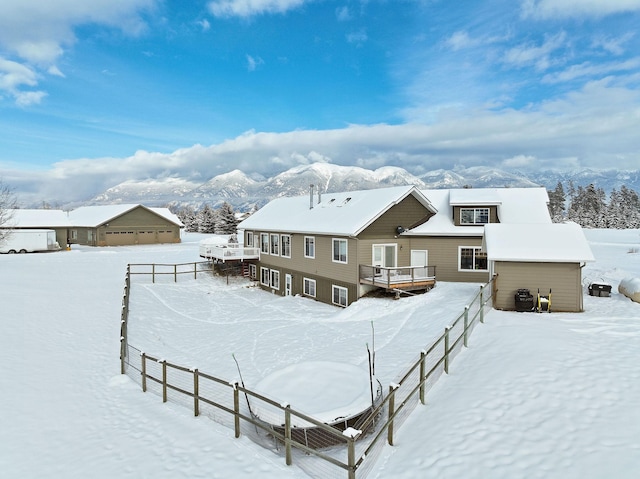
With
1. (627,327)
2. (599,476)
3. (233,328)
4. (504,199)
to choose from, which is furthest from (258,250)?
(599,476)

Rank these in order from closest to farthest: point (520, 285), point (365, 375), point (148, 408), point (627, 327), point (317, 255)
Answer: point (148, 408) < point (365, 375) < point (627, 327) < point (520, 285) < point (317, 255)

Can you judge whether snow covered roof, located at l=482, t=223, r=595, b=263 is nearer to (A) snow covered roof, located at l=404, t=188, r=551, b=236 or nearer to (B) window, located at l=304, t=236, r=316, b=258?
(A) snow covered roof, located at l=404, t=188, r=551, b=236

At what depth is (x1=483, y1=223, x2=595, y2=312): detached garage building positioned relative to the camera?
52.6 feet

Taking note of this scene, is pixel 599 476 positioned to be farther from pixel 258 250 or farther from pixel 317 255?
pixel 258 250

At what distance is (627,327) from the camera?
1293 centimetres

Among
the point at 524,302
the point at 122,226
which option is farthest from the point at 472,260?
the point at 122,226

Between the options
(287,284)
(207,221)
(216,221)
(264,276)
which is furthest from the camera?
(207,221)

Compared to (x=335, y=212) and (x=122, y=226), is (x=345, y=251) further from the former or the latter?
(x=122, y=226)

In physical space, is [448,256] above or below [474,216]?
below

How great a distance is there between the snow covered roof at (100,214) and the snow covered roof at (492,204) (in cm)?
4172

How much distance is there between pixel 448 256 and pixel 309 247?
8.71m

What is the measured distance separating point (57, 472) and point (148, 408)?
2.63 m

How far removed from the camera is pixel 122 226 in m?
51.7

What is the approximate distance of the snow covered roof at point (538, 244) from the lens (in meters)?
16.0
